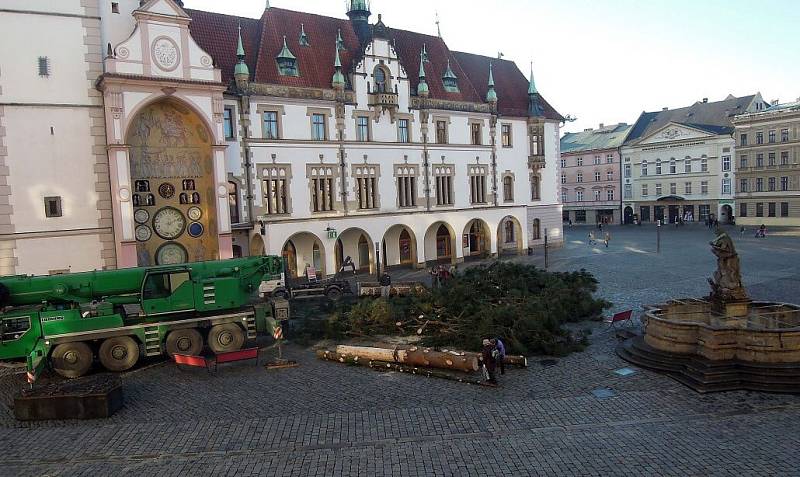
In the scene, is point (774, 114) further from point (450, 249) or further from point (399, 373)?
point (399, 373)

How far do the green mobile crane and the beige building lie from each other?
58.4m

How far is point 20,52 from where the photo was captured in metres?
25.1

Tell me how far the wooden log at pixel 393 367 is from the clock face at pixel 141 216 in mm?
14465

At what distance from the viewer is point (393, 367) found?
16297 mm

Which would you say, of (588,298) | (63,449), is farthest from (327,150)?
(63,449)

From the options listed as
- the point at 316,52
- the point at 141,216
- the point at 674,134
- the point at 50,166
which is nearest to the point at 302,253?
the point at 141,216

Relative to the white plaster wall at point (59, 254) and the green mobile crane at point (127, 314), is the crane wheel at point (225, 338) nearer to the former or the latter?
the green mobile crane at point (127, 314)

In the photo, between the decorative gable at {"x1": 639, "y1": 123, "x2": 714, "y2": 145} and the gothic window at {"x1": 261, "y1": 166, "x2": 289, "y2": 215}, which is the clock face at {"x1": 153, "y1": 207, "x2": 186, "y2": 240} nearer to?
the gothic window at {"x1": 261, "y1": 166, "x2": 289, "y2": 215}

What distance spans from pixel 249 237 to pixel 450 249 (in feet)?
49.5

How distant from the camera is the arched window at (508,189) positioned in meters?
44.8

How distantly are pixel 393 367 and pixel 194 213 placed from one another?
55.4 feet

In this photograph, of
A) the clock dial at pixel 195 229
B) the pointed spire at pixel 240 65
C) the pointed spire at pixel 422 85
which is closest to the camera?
the clock dial at pixel 195 229

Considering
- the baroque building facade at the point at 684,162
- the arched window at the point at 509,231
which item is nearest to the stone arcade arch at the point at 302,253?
the arched window at the point at 509,231

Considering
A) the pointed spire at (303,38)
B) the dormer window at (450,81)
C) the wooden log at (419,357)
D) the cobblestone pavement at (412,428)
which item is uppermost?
the pointed spire at (303,38)
